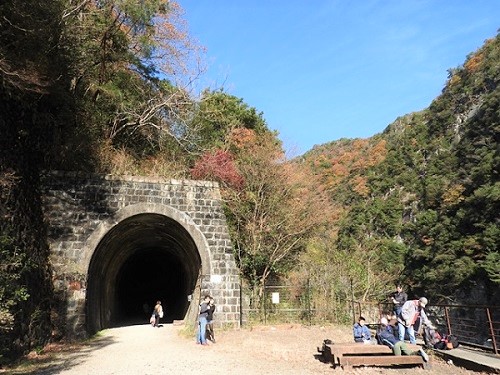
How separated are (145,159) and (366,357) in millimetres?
12095

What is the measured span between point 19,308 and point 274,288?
9.38m

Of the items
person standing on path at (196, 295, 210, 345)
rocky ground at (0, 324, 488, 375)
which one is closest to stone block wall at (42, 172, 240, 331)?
rocky ground at (0, 324, 488, 375)

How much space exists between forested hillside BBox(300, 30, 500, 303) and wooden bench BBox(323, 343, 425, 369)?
933cm

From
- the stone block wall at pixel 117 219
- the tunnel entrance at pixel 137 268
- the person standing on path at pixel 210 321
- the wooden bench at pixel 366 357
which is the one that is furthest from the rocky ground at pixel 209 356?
the tunnel entrance at pixel 137 268

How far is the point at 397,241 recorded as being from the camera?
4325 centimetres

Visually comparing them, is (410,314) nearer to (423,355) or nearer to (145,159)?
(423,355)

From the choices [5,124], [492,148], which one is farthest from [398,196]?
[5,124]

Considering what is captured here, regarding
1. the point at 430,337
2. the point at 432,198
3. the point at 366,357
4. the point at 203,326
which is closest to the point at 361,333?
the point at 430,337

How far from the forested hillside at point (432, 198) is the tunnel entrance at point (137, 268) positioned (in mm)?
6256

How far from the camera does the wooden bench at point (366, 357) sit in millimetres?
7277

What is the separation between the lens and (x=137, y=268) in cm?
2469

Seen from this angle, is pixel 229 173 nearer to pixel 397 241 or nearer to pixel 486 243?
pixel 486 243

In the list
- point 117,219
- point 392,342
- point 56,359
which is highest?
point 117,219

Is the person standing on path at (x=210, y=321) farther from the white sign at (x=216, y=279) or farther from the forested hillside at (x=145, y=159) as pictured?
the forested hillside at (x=145, y=159)
